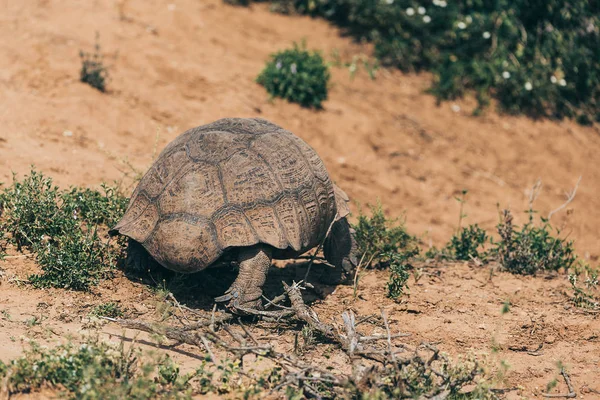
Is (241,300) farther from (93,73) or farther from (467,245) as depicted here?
(93,73)

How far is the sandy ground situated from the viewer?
5.67 metres

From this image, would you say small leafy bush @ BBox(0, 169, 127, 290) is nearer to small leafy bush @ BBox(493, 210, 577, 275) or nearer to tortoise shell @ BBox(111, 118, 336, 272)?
tortoise shell @ BBox(111, 118, 336, 272)

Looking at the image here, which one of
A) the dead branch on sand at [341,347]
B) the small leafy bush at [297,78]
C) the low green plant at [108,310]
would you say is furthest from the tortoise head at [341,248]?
the small leafy bush at [297,78]

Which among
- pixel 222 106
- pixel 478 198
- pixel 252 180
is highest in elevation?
pixel 252 180

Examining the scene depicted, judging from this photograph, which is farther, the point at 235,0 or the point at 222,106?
the point at 235,0

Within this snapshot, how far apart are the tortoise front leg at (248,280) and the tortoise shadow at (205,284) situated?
1.34ft

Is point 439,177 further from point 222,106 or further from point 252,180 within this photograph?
point 252,180

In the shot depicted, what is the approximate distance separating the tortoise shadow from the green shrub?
17.9 ft

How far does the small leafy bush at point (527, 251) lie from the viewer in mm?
6676

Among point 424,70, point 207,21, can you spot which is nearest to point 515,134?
point 424,70

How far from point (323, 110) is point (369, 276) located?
3620mm

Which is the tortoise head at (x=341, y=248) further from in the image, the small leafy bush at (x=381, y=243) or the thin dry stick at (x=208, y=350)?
the thin dry stick at (x=208, y=350)

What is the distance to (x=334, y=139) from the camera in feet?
30.0

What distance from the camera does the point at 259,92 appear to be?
31.0 ft
